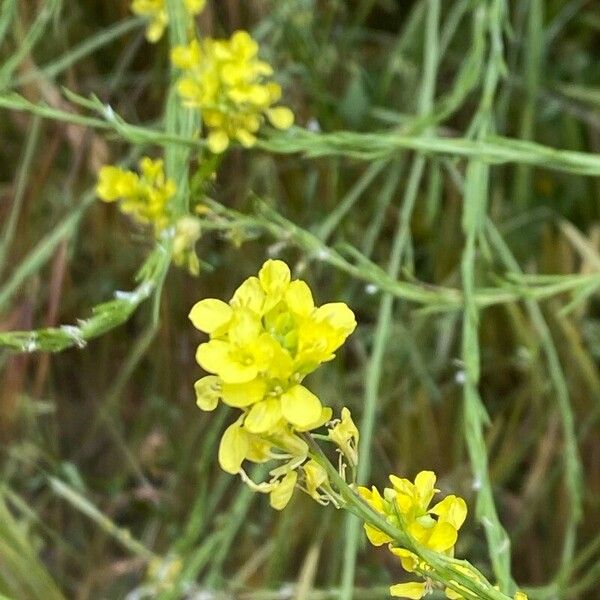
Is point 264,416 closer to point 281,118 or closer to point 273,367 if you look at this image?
point 273,367

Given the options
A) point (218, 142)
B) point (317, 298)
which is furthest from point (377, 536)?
point (317, 298)

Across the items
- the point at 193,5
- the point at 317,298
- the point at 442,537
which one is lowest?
the point at 317,298

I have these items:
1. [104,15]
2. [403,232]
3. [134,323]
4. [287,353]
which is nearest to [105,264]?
[134,323]

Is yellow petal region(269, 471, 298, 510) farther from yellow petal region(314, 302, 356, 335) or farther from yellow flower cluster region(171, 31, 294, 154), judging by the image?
yellow flower cluster region(171, 31, 294, 154)

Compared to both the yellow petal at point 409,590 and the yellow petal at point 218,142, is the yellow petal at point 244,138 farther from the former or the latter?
the yellow petal at point 409,590

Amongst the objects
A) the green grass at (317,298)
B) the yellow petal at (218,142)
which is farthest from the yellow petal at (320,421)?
the green grass at (317,298)
